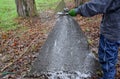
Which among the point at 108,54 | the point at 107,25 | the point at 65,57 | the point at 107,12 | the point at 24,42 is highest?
the point at 107,12

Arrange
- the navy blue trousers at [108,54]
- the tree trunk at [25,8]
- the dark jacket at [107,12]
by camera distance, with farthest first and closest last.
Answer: the tree trunk at [25,8]
the navy blue trousers at [108,54]
the dark jacket at [107,12]

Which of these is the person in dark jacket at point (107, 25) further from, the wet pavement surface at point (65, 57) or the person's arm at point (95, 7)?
the wet pavement surface at point (65, 57)

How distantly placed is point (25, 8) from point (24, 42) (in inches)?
172

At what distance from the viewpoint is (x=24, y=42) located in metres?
8.33

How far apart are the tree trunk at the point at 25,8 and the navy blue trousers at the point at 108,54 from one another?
7.95 metres

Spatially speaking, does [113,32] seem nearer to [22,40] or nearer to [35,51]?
[35,51]

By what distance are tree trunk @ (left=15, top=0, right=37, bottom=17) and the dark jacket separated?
317 inches

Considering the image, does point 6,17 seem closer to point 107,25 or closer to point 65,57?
point 65,57

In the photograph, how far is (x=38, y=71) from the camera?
545 centimetres

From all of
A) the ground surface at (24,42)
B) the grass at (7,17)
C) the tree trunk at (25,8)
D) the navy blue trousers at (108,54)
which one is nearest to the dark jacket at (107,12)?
the navy blue trousers at (108,54)

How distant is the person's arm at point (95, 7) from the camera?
4273mm

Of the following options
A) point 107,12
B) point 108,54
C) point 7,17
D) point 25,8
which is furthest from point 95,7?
point 7,17

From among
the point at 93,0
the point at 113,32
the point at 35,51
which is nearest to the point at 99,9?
the point at 93,0

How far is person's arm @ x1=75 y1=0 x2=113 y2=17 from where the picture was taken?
427 centimetres
